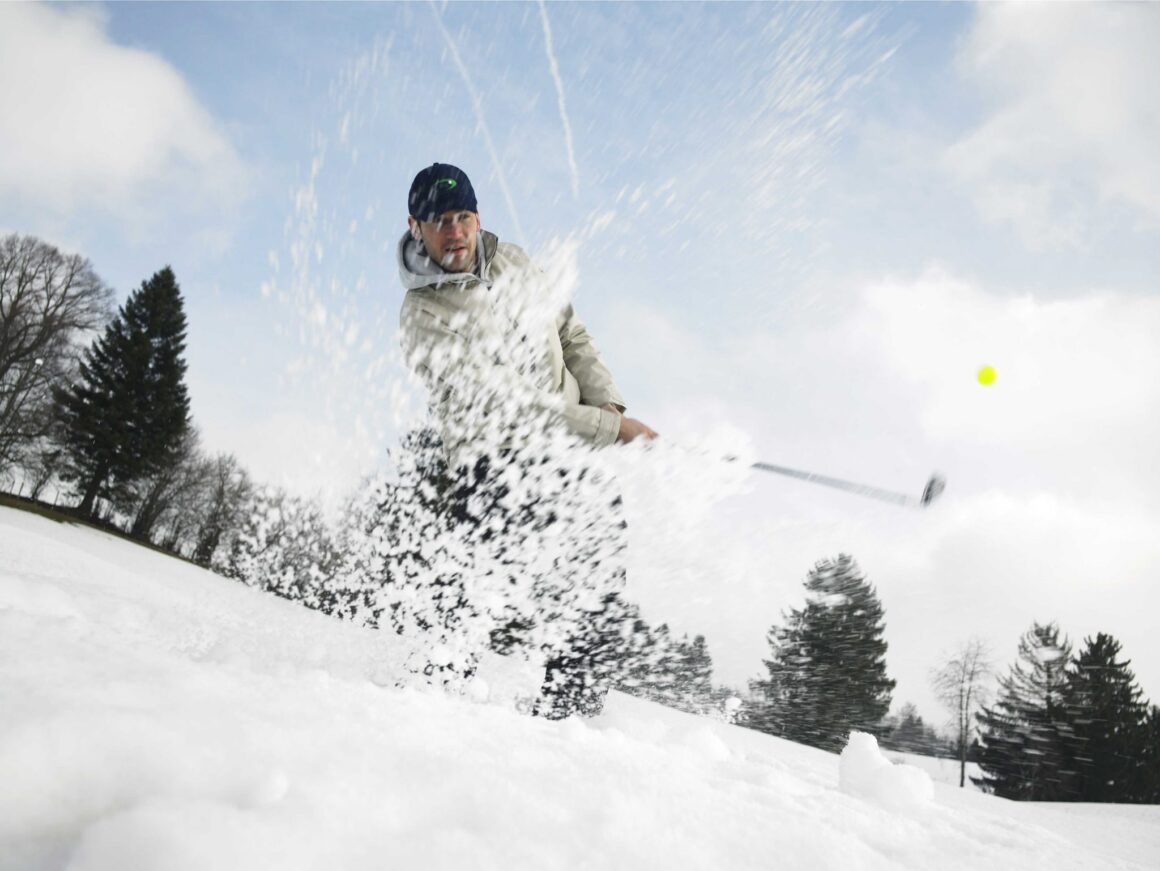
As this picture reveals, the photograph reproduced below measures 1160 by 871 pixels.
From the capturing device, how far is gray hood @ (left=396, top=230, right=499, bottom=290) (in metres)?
2.80

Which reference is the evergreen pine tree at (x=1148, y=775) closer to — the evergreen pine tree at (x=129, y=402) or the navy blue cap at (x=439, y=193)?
the navy blue cap at (x=439, y=193)

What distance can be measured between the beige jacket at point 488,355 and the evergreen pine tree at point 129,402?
2677cm

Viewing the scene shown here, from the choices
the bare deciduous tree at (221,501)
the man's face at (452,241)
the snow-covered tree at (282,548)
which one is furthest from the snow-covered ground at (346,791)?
the bare deciduous tree at (221,501)

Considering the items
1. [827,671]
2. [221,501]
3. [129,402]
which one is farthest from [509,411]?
[221,501]

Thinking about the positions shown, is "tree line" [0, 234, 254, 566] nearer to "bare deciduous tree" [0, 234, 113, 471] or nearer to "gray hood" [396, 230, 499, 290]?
"bare deciduous tree" [0, 234, 113, 471]

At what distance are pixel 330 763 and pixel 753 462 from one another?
273 centimetres

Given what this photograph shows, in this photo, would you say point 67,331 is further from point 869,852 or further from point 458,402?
point 869,852

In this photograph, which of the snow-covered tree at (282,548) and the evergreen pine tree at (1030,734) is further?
the snow-covered tree at (282,548)

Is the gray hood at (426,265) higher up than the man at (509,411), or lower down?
higher up

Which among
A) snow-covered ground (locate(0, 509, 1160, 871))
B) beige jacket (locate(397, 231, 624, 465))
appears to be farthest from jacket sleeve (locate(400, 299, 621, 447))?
snow-covered ground (locate(0, 509, 1160, 871))

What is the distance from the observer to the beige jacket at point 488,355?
103 inches

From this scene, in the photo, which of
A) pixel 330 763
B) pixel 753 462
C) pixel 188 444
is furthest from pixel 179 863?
pixel 188 444

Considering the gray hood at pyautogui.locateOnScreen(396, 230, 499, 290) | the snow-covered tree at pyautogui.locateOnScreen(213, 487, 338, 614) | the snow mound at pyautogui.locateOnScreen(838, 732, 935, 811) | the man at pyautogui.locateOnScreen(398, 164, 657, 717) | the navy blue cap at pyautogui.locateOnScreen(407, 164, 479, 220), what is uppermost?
the navy blue cap at pyautogui.locateOnScreen(407, 164, 479, 220)

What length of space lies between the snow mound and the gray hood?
2308 millimetres
